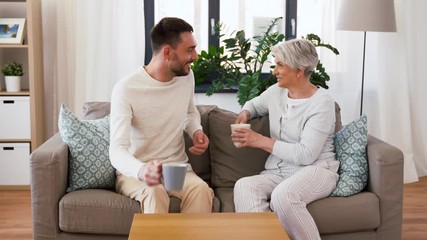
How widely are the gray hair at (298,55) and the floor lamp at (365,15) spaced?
1.38 m

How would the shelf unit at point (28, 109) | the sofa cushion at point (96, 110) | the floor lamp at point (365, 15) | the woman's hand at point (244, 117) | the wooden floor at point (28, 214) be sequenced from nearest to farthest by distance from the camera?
the woman's hand at point (244, 117)
the sofa cushion at point (96, 110)
the wooden floor at point (28, 214)
the floor lamp at point (365, 15)
the shelf unit at point (28, 109)

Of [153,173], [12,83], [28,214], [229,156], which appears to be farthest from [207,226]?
[12,83]

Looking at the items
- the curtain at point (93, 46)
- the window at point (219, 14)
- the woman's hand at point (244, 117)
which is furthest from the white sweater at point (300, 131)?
the window at point (219, 14)

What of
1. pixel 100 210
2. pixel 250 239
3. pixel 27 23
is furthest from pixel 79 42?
pixel 250 239

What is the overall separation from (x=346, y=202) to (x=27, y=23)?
266 cm

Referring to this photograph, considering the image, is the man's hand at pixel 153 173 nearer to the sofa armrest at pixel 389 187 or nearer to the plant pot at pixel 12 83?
the sofa armrest at pixel 389 187

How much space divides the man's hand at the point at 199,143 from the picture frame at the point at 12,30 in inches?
82.8

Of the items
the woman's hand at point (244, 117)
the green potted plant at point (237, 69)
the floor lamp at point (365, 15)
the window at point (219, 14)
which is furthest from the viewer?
the window at point (219, 14)

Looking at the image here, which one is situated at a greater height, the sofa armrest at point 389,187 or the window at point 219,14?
the window at point 219,14

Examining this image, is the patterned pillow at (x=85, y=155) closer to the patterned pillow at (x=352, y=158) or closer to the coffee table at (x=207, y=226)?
the coffee table at (x=207, y=226)

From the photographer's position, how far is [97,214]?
9.57 feet

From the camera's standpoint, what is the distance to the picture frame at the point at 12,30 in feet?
15.2

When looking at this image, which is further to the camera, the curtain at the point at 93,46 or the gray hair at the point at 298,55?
the curtain at the point at 93,46

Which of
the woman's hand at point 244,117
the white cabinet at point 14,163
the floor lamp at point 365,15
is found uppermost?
the floor lamp at point 365,15
